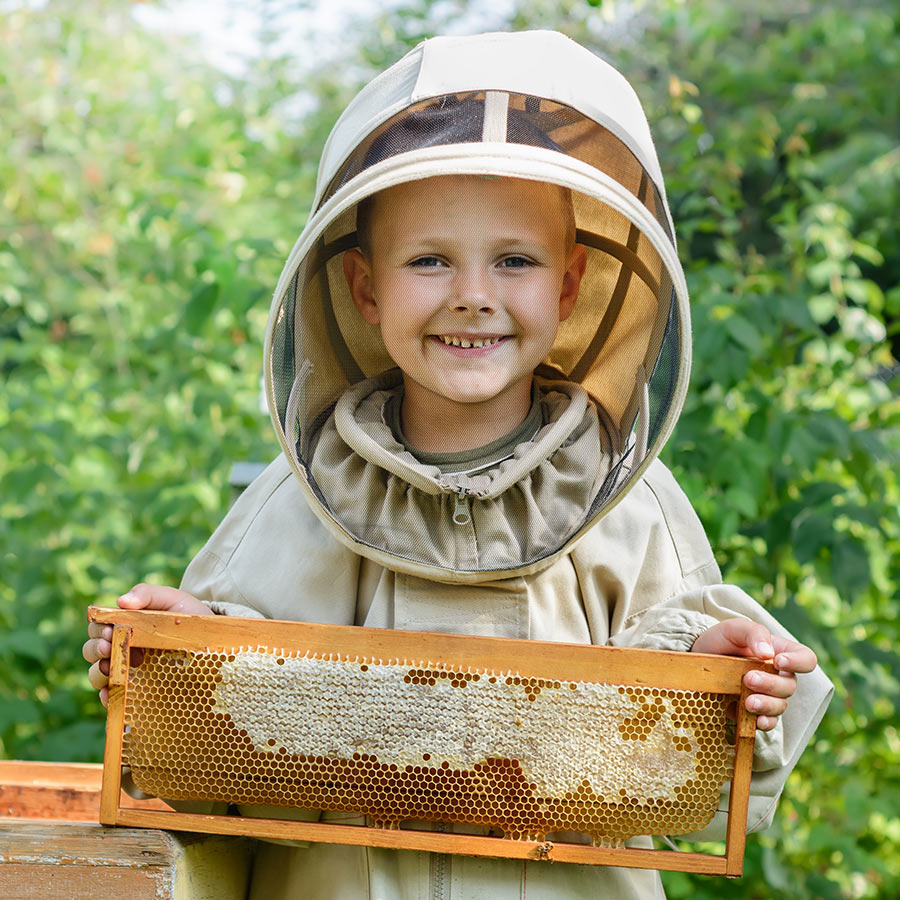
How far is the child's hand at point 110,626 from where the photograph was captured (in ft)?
4.37

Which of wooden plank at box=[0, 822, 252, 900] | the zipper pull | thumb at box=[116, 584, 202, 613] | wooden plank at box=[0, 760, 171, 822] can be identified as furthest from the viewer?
wooden plank at box=[0, 760, 171, 822]

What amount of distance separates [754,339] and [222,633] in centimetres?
156

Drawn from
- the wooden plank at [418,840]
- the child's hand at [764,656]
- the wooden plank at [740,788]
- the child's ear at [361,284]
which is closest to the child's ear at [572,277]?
the child's ear at [361,284]

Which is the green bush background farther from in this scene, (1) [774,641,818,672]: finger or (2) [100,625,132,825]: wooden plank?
(2) [100,625,132,825]: wooden plank

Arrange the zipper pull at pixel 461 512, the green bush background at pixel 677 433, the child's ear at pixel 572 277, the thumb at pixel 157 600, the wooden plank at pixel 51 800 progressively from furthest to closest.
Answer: the green bush background at pixel 677 433 < the wooden plank at pixel 51 800 < the child's ear at pixel 572 277 < the zipper pull at pixel 461 512 < the thumb at pixel 157 600

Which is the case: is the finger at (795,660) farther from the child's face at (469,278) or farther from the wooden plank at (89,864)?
the wooden plank at (89,864)

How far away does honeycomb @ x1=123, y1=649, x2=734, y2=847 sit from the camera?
133cm

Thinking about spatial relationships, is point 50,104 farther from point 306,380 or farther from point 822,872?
point 822,872

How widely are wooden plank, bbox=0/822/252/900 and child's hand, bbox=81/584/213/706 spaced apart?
162mm

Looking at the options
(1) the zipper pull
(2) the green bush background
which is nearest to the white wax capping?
(1) the zipper pull

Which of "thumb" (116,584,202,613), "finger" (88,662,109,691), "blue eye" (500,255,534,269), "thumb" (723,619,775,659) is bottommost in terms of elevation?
"finger" (88,662,109,691)

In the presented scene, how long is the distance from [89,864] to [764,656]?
822mm

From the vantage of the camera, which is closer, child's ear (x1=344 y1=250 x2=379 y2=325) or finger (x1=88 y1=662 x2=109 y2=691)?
finger (x1=88 y1=662 x2=109 y2=691)

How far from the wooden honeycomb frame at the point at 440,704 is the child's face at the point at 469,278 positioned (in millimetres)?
389
